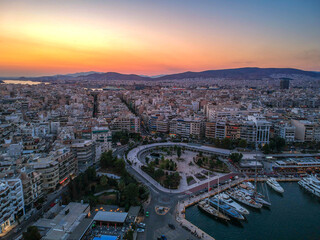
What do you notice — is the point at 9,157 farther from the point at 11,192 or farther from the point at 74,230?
the point at 74,230

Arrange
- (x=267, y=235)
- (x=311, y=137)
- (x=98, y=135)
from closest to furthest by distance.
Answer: (x=267, y=235), (x=98, y=135), (x=311, y=137)

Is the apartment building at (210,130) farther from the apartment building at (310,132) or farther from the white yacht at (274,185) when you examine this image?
the white yacht at (274,185)

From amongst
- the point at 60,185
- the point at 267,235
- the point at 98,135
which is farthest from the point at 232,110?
the point at 60,185

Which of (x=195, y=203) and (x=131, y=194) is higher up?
(x=131, y=194)

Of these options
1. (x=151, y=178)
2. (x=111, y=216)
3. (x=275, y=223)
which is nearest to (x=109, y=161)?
(x=151, y=178)

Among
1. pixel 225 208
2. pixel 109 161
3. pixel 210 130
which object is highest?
pixel 210 130

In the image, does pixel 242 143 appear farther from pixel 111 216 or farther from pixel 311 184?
pixel 111 216

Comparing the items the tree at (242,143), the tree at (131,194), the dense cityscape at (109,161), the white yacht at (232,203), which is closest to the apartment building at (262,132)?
the dense cityscape at (109,161)
